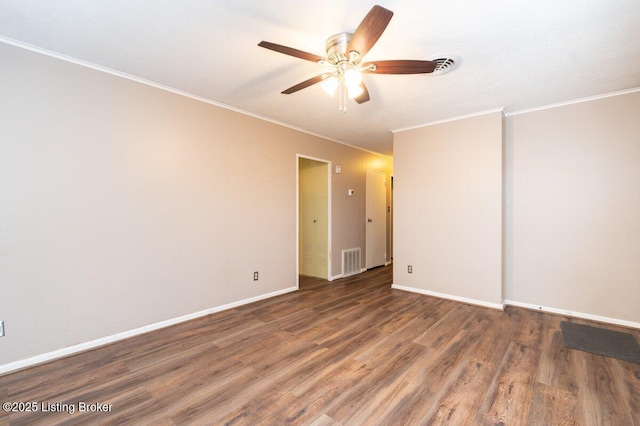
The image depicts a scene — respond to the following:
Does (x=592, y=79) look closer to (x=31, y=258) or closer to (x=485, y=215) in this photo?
(x=485, y=215)

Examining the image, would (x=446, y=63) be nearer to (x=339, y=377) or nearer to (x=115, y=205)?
(x=339, y=377)

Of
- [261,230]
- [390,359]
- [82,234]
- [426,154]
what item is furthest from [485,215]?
[82,234]

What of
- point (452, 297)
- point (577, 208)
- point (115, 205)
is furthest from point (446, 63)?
point (115, 205)

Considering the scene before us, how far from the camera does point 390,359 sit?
7.80 ft

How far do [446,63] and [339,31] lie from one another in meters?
1.03

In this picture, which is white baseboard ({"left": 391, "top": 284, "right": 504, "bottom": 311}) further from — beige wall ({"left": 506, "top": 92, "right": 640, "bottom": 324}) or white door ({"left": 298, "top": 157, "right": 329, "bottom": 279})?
white door ({"left": 298, "top": 157, "right": 329, "bottom": 279})

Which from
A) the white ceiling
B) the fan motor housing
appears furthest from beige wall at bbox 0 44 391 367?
the fan motor housing

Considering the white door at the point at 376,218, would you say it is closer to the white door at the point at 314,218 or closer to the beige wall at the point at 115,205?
the white door at the point at 314,218

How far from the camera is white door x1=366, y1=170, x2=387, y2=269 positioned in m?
5.92

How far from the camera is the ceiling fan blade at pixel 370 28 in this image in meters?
1.44

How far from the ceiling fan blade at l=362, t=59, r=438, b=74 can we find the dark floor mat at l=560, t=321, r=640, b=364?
111 inches

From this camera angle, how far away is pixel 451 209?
395 centimetres

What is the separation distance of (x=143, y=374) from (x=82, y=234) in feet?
4.31

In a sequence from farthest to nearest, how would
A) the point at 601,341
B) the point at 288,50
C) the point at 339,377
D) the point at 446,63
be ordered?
1. the point at 601,341
2. the point at 446,63
3. the point at 339,377
4. the point at 288,50
